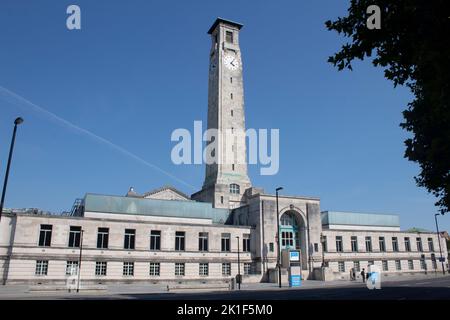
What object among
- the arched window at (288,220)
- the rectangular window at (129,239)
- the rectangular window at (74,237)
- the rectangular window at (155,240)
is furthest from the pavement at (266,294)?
the arched window at (288,220)

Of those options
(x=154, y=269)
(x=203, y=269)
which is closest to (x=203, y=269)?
(x=203, y=269)

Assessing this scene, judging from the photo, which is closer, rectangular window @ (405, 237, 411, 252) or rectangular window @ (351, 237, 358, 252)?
rectangular window @ (351, 237, 358, 252)

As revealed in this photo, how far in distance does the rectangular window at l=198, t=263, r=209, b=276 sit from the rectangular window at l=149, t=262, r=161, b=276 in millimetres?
5274

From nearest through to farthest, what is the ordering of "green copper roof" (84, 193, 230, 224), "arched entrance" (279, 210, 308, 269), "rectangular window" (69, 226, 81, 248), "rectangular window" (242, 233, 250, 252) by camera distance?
"rectangular window" (69, 226, 81, 248) → "green copper roof" (84, 193, 230, 224) → "rectangular window" (242, 233, 250, 252) → "arched entrance" (279, 210, 308, 269)

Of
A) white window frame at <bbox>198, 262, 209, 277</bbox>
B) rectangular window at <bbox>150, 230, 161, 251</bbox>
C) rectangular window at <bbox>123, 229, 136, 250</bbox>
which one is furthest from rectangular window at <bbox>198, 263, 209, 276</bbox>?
rectangular window at <bbox>123, 229, 136, 250</bbox>

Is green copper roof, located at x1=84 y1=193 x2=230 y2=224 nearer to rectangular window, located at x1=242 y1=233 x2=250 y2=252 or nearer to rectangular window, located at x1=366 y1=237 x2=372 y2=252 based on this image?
rectangular window, located at x1=242 y1=233 x2=250 y2=252

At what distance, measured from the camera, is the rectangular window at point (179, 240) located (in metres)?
47.6

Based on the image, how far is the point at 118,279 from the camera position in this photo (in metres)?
43.0

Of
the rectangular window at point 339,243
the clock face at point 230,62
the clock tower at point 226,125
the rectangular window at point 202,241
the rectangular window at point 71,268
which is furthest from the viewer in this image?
the clock face at point 230,62

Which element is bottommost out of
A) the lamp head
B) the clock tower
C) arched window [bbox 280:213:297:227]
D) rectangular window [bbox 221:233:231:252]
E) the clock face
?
rectangular window [bbox 221:233:231:252]

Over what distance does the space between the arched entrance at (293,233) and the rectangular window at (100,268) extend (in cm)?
2363

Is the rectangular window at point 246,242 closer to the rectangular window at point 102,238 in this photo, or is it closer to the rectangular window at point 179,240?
the rectangular window at point 179,240

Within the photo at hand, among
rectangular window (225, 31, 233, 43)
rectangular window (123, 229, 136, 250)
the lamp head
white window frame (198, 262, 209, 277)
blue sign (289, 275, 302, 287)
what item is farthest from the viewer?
rectangular window (225, 31, 233, 43)

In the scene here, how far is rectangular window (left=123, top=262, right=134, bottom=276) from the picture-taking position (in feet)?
144
